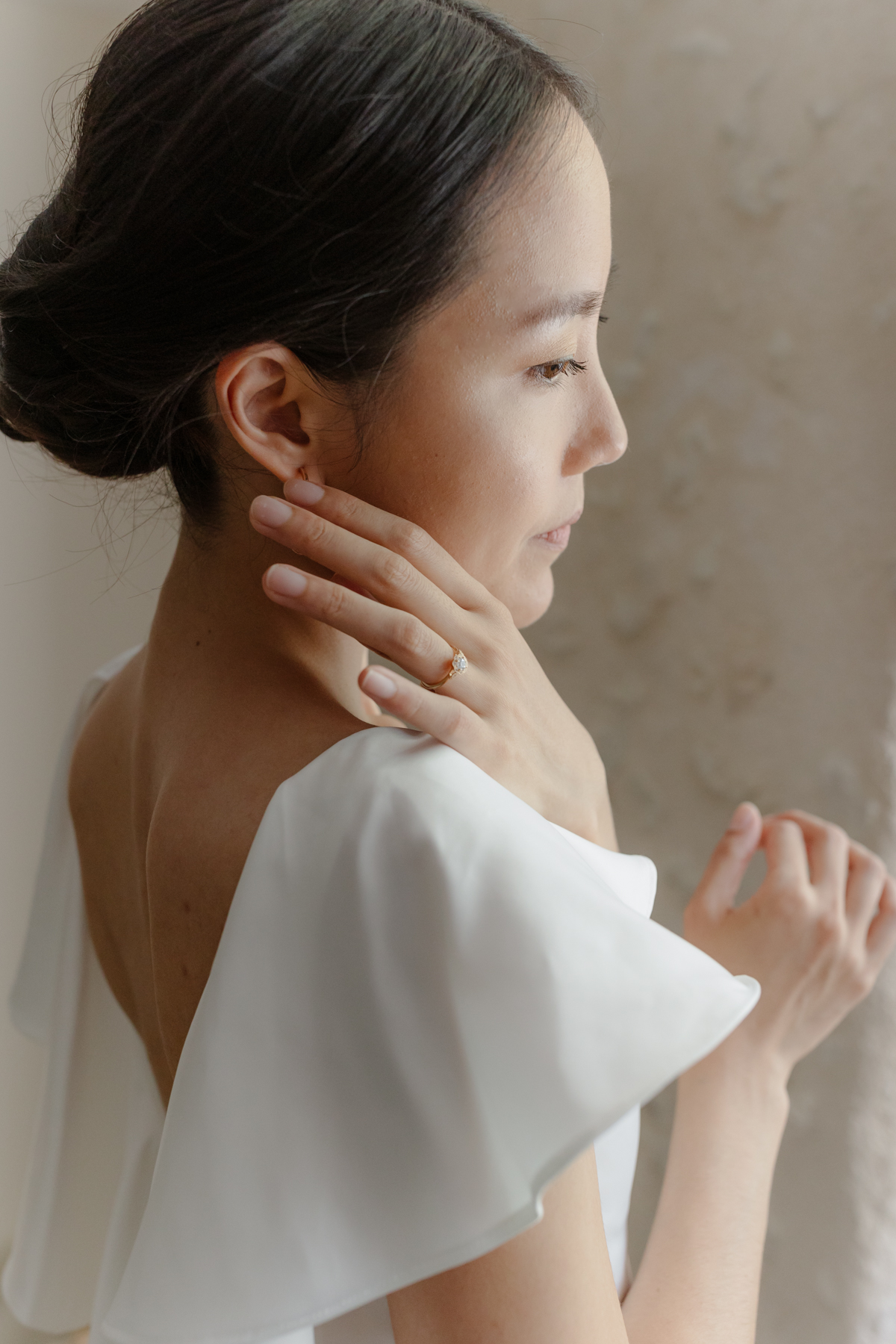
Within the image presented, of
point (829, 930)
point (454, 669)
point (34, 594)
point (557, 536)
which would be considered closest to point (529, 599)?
point (557, 536)

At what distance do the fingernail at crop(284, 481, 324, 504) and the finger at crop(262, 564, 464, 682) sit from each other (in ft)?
0.17

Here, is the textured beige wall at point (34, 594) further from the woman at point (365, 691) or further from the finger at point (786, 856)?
the finger at point (786, 856)

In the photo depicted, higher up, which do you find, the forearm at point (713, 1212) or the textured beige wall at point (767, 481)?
the textured beige wall at point (767, 481)

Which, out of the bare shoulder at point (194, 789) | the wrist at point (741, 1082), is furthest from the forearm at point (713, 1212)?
the bare shoulder at point (194, 789)

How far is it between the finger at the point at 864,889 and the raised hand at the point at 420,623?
1.16 feet

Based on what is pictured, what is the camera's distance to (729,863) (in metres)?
0.92

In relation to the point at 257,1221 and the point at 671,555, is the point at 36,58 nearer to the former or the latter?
A: the point at 671,555

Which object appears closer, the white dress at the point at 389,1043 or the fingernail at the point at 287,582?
the white dress at the point at 389,1043

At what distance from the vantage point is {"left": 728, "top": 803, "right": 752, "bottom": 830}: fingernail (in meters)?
0.91

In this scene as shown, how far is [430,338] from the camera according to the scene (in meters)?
0.61

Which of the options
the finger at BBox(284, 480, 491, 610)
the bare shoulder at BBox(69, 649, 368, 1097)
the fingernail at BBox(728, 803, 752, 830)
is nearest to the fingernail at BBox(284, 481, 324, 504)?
the finger at BBox(284, 480, 491, 610)

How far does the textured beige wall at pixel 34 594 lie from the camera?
123cm

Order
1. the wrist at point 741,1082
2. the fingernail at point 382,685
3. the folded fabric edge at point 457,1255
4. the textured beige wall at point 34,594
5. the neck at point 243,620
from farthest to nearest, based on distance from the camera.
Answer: the textured beige wall at point 34,594
the wrist at point 741,1082
the neck at point 243,620
the fingernail at point 382,685
the folded fabric edge at point 457,1255

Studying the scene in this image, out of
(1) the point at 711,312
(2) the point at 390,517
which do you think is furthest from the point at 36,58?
(2) the point at 390,517
